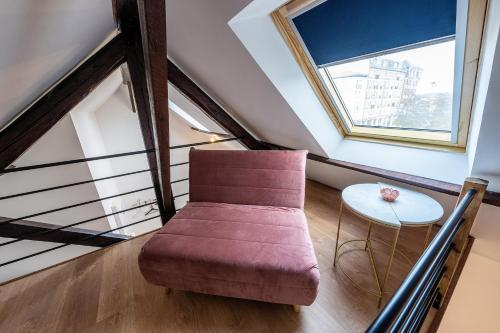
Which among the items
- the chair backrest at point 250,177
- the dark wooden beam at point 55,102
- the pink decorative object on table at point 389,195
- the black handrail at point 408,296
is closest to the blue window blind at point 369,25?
the chair backrest at point 250,177

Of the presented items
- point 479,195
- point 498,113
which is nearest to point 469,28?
point 498,113

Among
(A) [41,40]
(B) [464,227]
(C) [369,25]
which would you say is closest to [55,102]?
(A) [41,40]

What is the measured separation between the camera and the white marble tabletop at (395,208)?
104cm

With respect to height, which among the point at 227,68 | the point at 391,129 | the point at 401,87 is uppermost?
the point at 227,68

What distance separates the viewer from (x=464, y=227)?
1.05 m

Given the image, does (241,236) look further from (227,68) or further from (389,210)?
(227,68)

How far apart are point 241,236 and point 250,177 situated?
0.47m

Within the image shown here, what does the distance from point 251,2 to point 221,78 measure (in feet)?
2.80

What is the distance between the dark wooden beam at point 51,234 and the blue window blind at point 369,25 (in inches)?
83.5

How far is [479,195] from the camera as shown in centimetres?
99

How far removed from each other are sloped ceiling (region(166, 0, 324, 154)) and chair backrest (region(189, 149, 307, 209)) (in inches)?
17.8

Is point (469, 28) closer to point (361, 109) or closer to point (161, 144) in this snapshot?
point (361, 109)

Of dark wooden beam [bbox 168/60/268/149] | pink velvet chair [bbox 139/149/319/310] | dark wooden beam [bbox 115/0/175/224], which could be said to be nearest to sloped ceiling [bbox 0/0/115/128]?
dark wooden beam [bbox 115/0/175/224]

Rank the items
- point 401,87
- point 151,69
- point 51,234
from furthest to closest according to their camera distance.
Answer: point 51,234
point 401,87
point 151,69
